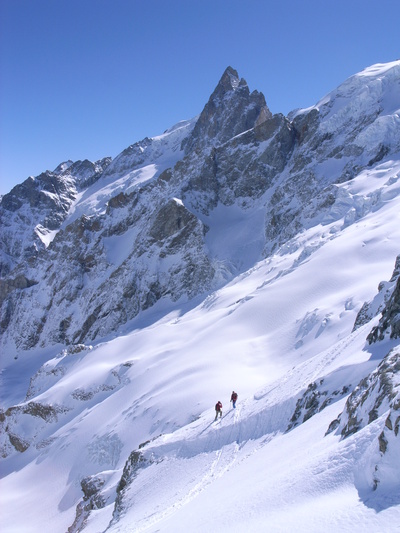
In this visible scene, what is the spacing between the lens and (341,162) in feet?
227

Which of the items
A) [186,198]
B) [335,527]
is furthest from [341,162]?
[335,527]

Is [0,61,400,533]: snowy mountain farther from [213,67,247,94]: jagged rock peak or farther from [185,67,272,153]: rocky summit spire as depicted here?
[185,67,272,153]: rocky summit spire

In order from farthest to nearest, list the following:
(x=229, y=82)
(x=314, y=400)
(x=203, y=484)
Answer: (x=229, y=82) < (x=203, y=484) < (x=314, y=400)

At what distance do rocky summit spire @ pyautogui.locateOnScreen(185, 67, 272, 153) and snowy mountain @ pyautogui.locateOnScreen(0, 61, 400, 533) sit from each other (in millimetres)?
528

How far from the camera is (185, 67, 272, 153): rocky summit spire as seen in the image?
113000 mm

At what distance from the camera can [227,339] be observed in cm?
3875

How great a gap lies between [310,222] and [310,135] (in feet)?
87.1

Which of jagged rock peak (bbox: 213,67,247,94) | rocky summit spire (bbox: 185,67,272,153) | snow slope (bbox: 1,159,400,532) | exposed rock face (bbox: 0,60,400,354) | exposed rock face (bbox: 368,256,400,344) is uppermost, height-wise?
jagged rock peak (bbox: 213,67,247,94)

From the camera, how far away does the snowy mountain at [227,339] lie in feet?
33.9

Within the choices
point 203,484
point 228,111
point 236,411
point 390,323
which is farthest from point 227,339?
point 228,111

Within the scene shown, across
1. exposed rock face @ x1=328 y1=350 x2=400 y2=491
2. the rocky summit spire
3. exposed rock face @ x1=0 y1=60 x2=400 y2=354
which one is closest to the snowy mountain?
exposed rock face @ x1=328 y1=350 x2=400 y2=491

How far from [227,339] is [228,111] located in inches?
3617

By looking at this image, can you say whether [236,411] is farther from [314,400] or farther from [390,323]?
[390,323]

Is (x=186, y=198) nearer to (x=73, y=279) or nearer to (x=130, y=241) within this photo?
(x=130, y=241)
